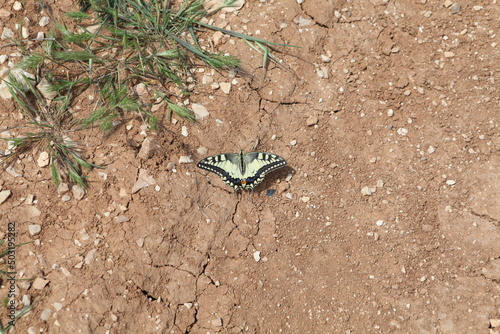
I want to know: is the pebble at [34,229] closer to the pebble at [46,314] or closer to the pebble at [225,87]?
the pebble at [46,314]

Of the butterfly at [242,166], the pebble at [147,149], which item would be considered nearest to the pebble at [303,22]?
the butterfly at [242,166]

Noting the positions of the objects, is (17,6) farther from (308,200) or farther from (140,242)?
(308,200)

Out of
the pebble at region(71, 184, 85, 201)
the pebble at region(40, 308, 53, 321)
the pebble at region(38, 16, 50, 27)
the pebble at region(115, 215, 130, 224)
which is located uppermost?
the pebble at region(38, 16, 50, 27)

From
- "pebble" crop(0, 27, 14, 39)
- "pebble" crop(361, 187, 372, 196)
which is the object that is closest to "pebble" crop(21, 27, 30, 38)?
"pebble" crop(0, 27, 14, 39)

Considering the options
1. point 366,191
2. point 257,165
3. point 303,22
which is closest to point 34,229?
point 257,165

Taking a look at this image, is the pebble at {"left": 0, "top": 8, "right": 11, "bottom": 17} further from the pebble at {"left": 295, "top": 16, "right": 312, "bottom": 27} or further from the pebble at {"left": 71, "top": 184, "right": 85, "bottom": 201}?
the pebble at {"left": 295, "top": 16, "right": 312, "bottom": 27}

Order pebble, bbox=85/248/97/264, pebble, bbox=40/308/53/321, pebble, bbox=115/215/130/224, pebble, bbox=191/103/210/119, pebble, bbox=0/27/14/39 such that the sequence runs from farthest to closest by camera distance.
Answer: pebble, bbox=191/103/210/119 < pebble, bbox=0/27/14/39 < pebble, bbox=115/215/130/224 < pebble, bbox=85/248/97/264 < pebble, bbox=40/308/53/321

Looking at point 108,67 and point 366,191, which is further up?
point 108,67
